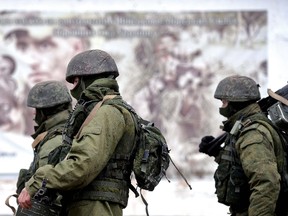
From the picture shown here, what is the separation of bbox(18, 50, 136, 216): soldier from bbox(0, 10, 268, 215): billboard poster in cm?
536

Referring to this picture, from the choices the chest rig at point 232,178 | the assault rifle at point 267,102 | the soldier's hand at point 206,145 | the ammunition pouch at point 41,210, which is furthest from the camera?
the soldier's hand at point 206,145

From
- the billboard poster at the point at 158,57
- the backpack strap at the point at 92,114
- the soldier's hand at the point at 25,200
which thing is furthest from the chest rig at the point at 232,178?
the billboard poster at the point at 158,57

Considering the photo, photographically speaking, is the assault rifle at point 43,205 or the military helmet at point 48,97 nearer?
the assault rifle at point 43,205

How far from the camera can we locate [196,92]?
1123cm

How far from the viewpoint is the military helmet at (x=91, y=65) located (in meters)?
5.71

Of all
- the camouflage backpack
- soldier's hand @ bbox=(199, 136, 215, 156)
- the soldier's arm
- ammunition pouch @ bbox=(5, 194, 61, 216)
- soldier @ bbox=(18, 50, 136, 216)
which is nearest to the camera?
soldier @ bbox=(18, 50, 136, 216)

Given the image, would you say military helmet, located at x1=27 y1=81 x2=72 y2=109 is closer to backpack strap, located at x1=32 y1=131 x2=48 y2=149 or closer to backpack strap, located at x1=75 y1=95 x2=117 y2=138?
backpack strap, located at x1=32 y1=131 x2=48 y2=149

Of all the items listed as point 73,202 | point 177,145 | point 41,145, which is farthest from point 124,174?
point 177,145

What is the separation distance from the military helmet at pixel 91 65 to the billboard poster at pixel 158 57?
5371 millimetres

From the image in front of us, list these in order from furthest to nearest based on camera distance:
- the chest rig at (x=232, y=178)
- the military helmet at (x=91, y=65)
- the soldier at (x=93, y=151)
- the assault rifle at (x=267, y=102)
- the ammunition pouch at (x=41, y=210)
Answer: the assault rifle at (x=267, y=102) < the chest rig at (x=232, y=178) < the military helmet at (x=91, y=65) < the ammunition pouch at (x=41, y=210) < the soldier at (x=93, y=151)

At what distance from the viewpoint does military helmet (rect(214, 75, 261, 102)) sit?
6.75 m

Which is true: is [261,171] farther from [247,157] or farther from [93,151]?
[93,151]

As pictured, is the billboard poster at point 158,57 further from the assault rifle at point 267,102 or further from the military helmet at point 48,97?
the military helmet at point 48,97

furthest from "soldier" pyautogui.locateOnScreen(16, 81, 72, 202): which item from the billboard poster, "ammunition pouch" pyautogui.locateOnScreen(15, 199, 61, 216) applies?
the billboard poster
